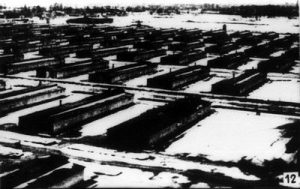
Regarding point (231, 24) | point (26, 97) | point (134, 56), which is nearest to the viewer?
point (26, 97)

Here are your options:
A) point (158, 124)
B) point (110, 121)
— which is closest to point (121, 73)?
point (110, 121)

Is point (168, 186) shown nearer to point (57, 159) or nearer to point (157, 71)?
point (57, 159)

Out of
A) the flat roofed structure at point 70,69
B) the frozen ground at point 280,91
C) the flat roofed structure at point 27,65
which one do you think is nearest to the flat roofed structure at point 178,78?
the frozen ground at point 280,91

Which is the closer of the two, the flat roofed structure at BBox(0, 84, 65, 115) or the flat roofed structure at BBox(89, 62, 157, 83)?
the flat roofed structure at BBox(0, 84, 65, 115)

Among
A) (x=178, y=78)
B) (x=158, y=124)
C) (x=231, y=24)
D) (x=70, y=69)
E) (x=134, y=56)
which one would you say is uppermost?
(x=231, y=24)

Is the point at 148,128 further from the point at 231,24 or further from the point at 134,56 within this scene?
the point at 231,24

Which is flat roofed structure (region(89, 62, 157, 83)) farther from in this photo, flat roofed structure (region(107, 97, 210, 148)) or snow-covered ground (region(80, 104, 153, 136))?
flat roofed structure (region(107, 97, 210, 148))

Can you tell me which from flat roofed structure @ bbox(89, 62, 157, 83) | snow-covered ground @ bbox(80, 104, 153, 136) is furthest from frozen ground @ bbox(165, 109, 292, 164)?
flat roofed structure @ bbox(89, 62, 157, 83)

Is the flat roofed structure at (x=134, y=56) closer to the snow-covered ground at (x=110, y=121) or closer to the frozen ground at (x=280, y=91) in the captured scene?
the frozen ground at (x=280, y=91)
